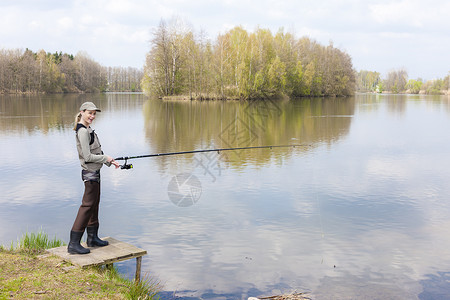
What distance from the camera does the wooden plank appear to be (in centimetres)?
505

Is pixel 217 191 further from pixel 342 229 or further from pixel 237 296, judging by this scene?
pixel 237 296

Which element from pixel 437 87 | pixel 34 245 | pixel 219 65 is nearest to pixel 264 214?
pixel 34 245

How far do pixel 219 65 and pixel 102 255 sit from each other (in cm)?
5534

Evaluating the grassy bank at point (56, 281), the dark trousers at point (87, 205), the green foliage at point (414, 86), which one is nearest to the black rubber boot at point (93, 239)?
the dark trousers at point (87, 205)

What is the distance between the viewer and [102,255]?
525 cm

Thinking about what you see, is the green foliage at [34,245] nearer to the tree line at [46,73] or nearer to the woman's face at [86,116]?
the woman's face at [86,116]

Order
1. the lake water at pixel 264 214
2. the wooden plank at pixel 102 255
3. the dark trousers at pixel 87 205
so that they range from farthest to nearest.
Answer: the lake water at pixel 264 214 < the dark trousers at pixel 87 205 < the wooden plank at pixel 102 255

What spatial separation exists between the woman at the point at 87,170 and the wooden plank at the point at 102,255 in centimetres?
9

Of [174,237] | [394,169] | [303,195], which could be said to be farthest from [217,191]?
[394,169]

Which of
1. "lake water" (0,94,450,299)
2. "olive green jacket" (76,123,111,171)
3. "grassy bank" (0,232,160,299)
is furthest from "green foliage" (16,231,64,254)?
"olive green jacket" (76,123,111,171)

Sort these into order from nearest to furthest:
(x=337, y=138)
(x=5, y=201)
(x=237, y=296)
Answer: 1. (x=237, y=296)
2. (x=5, y=201)
3. (x=337, y=138)

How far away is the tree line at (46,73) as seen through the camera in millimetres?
88750

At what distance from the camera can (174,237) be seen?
7.32 metres

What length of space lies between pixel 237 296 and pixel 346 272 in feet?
5.70
